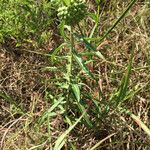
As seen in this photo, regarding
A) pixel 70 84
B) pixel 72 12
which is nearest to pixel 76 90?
pixel 70 84

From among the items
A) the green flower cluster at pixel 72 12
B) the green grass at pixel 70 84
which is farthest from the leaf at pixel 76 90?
the green flower cluster at pixel 72 12

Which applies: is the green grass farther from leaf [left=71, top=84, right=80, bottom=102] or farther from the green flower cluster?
the green flower cluster

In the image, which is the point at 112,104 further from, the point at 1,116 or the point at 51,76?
the point at 1,116

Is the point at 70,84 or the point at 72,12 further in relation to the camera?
Result: the point at 70,84

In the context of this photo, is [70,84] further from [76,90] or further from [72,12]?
[72,12]

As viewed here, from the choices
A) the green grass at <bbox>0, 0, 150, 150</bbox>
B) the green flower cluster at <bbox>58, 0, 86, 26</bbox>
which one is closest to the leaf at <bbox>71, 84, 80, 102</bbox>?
the green grass at <bbox>0, 0, 150, 150</bbox>

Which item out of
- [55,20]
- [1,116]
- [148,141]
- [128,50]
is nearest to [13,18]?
[55,20]
